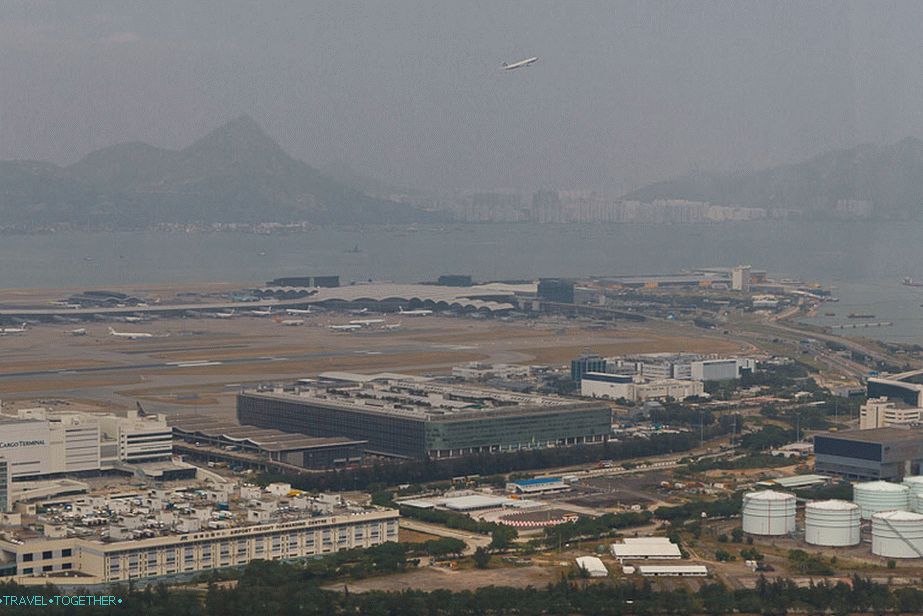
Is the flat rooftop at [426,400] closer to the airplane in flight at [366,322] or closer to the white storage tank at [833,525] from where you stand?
the white storage tank at [833,525]

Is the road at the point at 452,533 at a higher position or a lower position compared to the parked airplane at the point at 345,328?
lower

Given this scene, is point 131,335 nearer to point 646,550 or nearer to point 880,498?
point 880,498

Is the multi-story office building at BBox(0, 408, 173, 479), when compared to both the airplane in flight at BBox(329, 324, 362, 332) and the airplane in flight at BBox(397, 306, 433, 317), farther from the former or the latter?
the airplane in flight at BBox(397, 306, 433, 317)

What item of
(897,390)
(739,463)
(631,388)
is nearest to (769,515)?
(739,463)

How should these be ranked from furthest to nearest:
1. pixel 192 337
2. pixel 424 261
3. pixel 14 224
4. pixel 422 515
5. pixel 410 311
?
pixel 14 224 < pixel 424 261 < pixel 410 311 < pixel 192 337 < pixel 422 515

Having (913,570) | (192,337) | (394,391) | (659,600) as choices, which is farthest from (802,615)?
(192,337)

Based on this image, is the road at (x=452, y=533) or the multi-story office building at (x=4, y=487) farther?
the multi-story office building at (x=4, y=487)

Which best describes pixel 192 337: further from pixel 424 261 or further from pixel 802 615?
pixel 424 261

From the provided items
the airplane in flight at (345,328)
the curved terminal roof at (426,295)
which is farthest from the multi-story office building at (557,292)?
the airplane in flight at (345,328)
